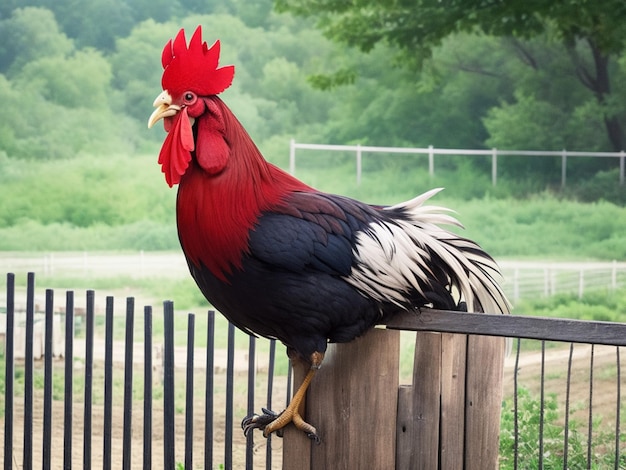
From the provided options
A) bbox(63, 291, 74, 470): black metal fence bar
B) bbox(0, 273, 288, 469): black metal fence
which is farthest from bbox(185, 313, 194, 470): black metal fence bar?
bbox(63, 291, 74, 470): black metal fence bar

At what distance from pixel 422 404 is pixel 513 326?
0.29 m

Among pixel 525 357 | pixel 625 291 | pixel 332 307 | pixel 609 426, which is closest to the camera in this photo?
pixel 332 307

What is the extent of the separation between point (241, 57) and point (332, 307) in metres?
6.91

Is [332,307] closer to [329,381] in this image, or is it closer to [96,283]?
[329,381]

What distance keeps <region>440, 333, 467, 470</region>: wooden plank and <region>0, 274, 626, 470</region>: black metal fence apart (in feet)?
0.22

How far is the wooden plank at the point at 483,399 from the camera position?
6.48 feet

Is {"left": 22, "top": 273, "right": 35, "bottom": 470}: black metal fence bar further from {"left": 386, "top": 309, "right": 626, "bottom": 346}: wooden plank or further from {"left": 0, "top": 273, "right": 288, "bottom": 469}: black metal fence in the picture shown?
{"left": 386, "top": 309, "right": 626, "bottom": 346}: wooden plank

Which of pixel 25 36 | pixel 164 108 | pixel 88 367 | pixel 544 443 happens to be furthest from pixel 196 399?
pixel 164 108

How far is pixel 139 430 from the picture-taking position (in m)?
6.23

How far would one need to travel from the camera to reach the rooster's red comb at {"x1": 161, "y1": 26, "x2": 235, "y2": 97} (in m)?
1.91

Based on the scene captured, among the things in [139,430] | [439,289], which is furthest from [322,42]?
[439,289]

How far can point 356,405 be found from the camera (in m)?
2.01

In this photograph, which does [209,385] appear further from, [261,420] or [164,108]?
[164,108]

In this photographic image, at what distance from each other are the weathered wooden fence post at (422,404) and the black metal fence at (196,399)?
0.26ft
